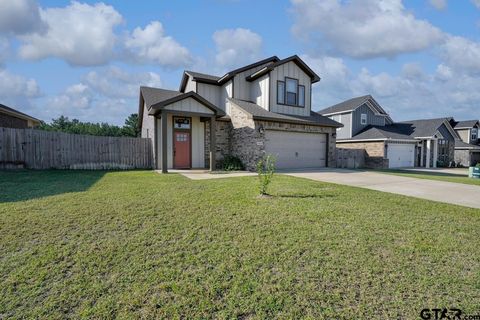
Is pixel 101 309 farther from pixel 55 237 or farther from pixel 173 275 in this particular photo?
pixel 55 237

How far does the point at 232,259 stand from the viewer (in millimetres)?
3713

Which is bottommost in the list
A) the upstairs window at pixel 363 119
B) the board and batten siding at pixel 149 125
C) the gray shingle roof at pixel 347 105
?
the board and batten siding at pixel 149 125

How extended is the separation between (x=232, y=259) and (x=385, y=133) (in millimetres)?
23294

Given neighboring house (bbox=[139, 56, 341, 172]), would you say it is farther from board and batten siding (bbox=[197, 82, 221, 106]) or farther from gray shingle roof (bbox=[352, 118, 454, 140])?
gray shingle roof (bbox=[352, 118, 454, 140])

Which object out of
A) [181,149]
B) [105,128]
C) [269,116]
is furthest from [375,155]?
[105,128]

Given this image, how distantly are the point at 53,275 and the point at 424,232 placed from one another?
5.77 m

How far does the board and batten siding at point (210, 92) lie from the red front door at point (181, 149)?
3339 millimetres

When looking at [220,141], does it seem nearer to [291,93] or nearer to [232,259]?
[291,93]

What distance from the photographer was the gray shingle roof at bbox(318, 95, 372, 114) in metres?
25.4

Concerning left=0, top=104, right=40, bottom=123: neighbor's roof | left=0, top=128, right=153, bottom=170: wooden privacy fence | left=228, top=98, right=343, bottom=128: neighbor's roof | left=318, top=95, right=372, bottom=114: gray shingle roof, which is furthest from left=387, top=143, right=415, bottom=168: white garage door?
left=0, top=104, right=40, bottom=123: neighbor's roof

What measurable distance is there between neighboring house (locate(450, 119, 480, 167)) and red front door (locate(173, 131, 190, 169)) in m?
29.5

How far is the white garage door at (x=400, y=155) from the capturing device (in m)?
22.0

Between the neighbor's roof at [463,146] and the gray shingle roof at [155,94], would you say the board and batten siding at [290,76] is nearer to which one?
the gray shingle roof at [155,94]

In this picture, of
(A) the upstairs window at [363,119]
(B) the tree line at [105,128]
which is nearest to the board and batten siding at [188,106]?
(A) the upstairs window at [363,119]
